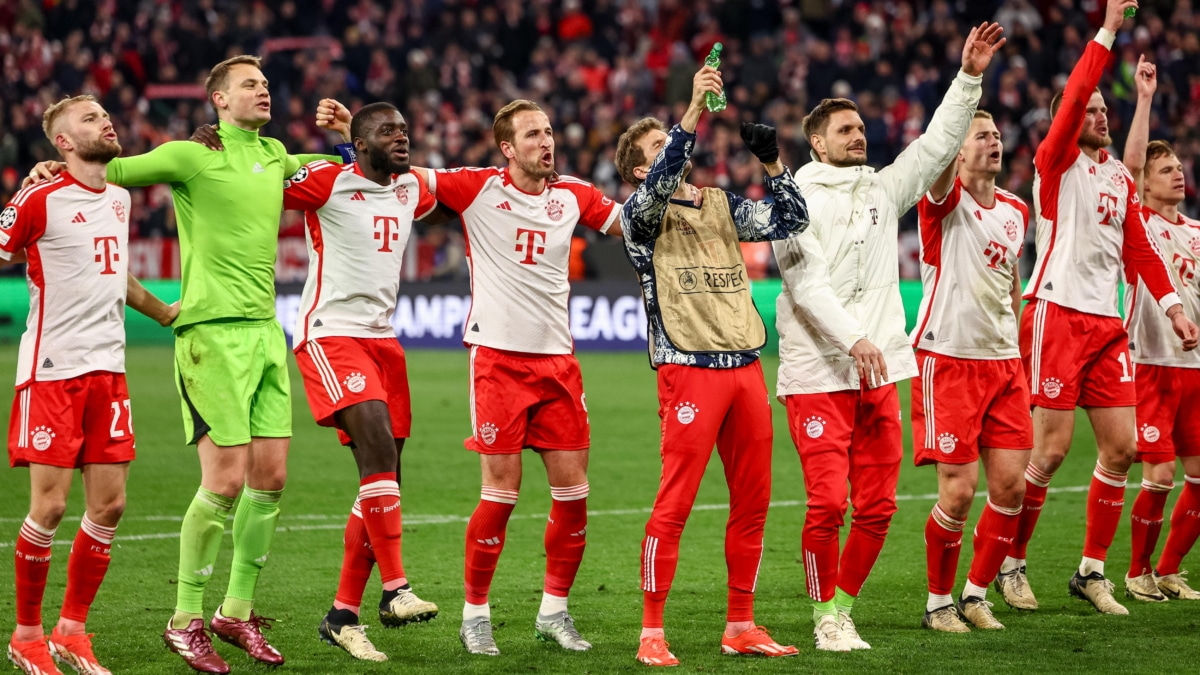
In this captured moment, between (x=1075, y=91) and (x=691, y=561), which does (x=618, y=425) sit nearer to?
(x=691, y=561)

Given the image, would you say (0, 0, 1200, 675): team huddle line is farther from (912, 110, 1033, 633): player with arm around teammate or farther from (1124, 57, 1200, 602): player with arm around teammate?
(1124, 57, 1200, 602): player with arm around teammate

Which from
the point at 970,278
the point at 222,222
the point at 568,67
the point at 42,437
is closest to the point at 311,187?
the point at 222,222

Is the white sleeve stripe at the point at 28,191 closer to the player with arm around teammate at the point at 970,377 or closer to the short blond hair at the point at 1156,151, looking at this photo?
the player with arm around teammate at the point at 970,377

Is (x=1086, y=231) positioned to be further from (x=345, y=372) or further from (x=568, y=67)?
(x=568, y=67)

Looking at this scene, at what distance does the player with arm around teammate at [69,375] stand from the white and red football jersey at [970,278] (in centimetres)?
372

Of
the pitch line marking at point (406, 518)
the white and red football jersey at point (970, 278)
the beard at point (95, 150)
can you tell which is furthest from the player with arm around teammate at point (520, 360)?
the pitch line marking at point (406, 518)

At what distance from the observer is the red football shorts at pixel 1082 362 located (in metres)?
7.28

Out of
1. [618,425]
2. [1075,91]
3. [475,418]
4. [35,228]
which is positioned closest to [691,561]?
[475,418]

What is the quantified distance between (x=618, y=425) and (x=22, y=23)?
1893 cm

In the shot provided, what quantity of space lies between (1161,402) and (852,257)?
7.95 feet

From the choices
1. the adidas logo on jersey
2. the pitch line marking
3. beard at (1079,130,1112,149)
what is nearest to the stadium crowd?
the pitch line marking

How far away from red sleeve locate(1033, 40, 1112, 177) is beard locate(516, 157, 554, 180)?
2.53 m

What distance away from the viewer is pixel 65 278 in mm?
5957

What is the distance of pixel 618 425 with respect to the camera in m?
14.4
